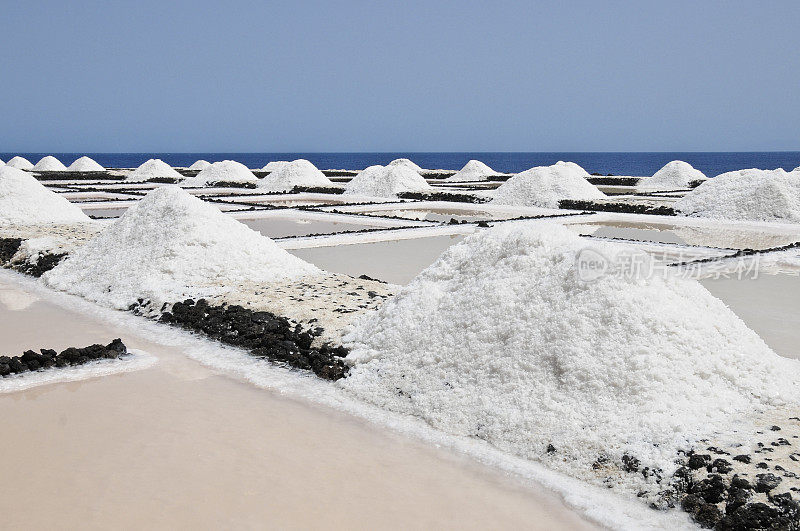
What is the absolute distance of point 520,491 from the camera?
117 inches

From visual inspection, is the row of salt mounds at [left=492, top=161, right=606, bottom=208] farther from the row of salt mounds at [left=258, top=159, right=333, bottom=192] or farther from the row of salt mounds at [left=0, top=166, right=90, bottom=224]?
the row of salt mounds at [left=0, top=166, right=90, bottom=224]

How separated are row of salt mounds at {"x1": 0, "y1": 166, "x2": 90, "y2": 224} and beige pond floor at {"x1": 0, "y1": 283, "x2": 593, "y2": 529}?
817 cm

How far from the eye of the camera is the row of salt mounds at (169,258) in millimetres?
6258

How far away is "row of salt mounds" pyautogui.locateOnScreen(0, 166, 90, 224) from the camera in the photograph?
1126 cm

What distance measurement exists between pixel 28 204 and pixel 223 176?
12314 mm

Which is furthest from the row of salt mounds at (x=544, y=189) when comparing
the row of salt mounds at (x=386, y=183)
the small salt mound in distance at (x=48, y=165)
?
the small salt mound in distance at (x=48, y=165)

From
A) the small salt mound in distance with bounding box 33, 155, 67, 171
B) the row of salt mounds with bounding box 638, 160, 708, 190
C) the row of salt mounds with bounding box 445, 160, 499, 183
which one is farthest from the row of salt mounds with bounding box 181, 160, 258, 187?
the row of salt mounds with bounding box 638, 160, 708, 190

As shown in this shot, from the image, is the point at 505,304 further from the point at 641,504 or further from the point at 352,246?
the point at 352,246

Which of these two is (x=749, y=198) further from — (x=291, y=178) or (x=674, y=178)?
(x=291, y=178)

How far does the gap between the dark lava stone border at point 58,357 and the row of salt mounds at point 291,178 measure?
17163 millimetres

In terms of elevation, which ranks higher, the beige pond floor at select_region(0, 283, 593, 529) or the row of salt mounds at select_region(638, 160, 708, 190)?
the row of salt mounds at select_region(638, 160, 708, 190)

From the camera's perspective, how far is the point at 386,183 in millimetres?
20250

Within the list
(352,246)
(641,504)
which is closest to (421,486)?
(641,504)

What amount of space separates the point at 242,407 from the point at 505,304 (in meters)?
1.53
